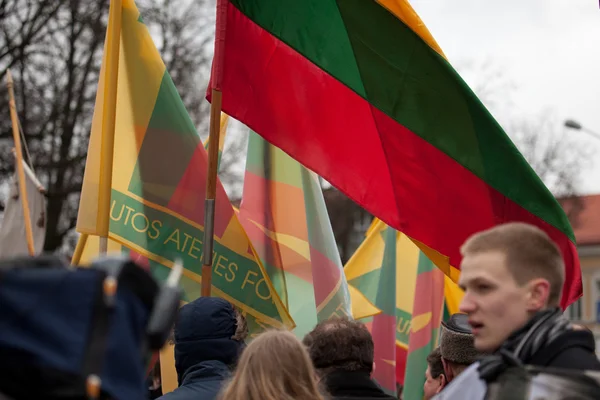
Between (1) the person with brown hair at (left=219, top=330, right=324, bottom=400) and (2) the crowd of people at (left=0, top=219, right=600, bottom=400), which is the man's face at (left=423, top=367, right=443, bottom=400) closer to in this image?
(2) the crowd of people at (left=0, top=219, right=600, bottom=400)

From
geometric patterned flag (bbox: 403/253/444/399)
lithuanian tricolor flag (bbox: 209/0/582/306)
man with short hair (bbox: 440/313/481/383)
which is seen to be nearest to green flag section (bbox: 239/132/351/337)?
lithuanian tricolor flag (bbox: 209/0/582/306)

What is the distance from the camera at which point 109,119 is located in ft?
18.0

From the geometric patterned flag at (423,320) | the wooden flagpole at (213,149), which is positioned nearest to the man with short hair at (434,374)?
the wooden flagpole at (213,149)

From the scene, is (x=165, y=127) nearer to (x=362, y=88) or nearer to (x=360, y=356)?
(x=362, y=88)

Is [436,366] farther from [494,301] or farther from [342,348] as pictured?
[494,301]

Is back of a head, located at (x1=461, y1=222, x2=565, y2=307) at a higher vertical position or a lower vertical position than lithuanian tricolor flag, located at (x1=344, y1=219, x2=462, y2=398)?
higher

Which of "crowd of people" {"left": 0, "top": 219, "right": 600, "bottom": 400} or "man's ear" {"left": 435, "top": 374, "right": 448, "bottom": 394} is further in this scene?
"man's ear" {"left": 435, "top": 374, "right": 448, "bottom": 394}

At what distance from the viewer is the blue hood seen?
156 inches

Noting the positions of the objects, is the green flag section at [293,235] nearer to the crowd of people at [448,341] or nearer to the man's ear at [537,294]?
the crowd of people at [448,341]

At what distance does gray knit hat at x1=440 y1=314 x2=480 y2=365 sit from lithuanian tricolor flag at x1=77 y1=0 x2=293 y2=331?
5.61 ft

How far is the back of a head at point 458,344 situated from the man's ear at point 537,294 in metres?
1.64

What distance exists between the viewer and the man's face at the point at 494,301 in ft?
8.27

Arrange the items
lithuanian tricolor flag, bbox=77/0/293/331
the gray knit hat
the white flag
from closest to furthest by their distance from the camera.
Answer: the gray knit hat → lithuanian tricolor flag, bbox=77/0/293/331 → the white flag

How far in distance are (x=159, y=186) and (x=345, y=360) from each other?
247 centimetres
